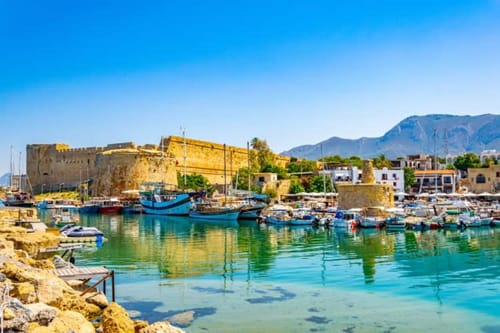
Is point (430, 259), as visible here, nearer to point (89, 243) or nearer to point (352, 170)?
point (89, 243)

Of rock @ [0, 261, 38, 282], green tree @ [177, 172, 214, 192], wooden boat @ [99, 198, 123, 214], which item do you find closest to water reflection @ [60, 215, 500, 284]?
rock @ [0, 261, 38, 282]

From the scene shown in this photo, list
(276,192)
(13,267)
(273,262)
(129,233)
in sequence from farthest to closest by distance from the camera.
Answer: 1. (276,192)
2. (129,233)
3. (273,262)
4. (13,267)

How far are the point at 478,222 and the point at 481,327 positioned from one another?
19.2 metres

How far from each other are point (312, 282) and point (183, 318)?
3.98m

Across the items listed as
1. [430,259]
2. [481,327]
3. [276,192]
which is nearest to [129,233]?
[430,259]

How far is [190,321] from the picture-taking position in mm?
8844

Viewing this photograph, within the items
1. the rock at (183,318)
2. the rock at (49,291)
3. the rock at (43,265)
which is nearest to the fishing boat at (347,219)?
the rock at (43,265)

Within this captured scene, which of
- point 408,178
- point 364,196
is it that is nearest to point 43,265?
point 364,196

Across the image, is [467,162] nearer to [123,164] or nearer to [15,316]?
[123,164]

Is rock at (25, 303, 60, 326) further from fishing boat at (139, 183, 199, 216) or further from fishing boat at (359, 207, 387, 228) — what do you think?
fishing boat at (139, 183, 199, 216)

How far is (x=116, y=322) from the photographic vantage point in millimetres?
6680

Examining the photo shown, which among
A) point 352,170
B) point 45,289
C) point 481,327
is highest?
point 352,170

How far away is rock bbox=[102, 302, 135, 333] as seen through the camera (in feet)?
21.7

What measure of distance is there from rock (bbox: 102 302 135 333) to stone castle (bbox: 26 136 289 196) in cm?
4126
